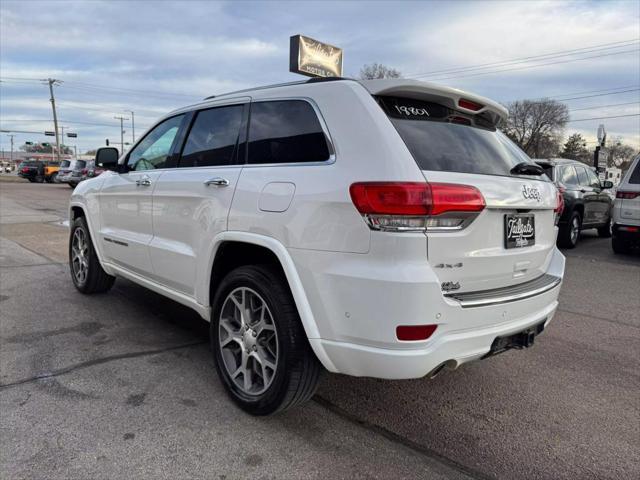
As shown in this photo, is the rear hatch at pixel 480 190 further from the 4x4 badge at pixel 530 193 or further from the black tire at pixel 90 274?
the black tire at pixel 90 274

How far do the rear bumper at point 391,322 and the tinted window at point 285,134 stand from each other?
632 mm

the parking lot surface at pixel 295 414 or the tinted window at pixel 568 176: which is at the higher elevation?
the tinted window at pixel 568 176

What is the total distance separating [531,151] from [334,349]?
7576 centimetres

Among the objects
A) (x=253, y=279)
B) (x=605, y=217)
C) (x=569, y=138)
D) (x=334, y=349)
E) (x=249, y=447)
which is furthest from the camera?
(x=569, y=138)

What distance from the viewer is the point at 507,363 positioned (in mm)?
3895

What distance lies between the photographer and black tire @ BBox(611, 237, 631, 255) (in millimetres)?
9188

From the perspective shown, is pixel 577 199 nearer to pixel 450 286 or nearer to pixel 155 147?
pixel 155 147

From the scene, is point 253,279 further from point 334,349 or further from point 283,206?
point 334,349

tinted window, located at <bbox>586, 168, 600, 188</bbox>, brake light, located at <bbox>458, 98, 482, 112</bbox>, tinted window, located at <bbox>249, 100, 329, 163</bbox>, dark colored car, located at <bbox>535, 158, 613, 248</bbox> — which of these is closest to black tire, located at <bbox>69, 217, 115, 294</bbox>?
tinted window, located at <bbox>249, 100, 329, 163</bbox>

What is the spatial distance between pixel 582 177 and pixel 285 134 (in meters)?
9.61

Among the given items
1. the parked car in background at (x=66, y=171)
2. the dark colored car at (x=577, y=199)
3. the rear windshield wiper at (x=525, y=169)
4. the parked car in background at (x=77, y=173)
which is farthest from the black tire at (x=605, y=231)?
the parked car in background at (x=66, y=171)

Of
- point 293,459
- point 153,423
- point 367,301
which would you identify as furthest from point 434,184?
point 153,423

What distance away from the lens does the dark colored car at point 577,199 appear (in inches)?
379

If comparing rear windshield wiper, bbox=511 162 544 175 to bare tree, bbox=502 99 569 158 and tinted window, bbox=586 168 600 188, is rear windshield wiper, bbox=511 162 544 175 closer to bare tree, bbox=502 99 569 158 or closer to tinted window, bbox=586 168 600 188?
tinted window, bbox=586 168 600 188
